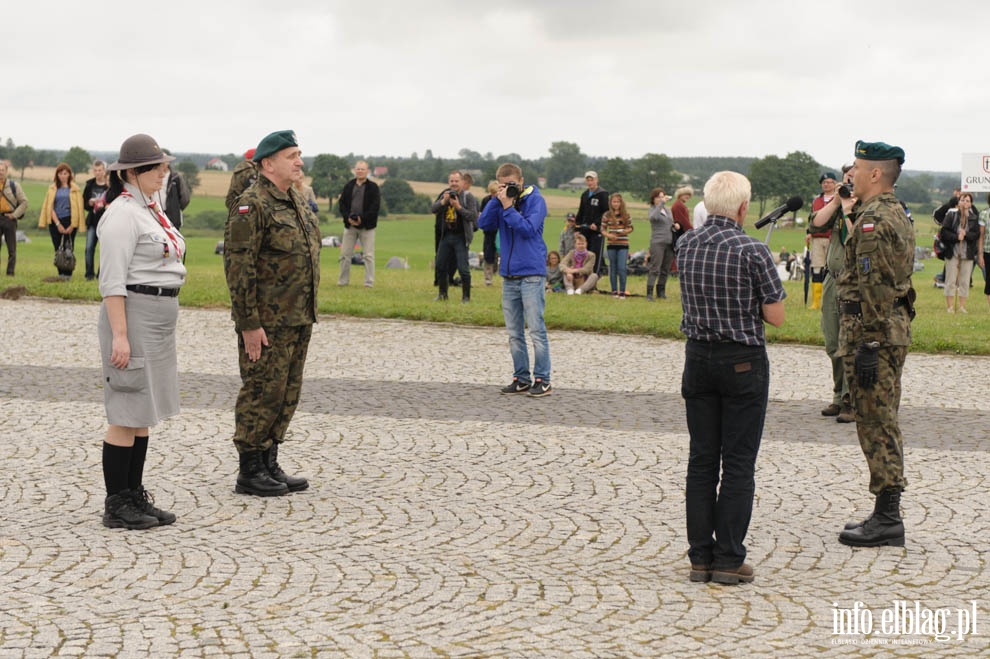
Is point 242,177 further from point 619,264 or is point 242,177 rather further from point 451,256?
point 619,264

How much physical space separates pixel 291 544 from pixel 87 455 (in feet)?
8.81

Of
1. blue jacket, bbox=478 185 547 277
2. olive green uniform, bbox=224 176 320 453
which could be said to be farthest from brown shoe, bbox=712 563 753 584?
blue jacket, bbox=478 185 547 277

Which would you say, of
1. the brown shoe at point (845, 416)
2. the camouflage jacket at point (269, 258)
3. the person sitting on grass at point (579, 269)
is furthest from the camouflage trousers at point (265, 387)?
the person sitting on grass at point (579, 269)

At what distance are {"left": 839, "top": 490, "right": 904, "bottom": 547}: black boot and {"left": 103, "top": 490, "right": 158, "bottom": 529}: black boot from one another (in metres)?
3.74

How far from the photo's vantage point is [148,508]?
6734 millimetres

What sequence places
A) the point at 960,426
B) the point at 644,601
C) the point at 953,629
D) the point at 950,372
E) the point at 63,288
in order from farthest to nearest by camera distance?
the point at 63,288 → the point at 950,372 → the point at 960,426 → the point at 644,601 → the point at 953,629

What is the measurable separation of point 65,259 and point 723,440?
1618cm

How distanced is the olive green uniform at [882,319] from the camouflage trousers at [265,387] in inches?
126

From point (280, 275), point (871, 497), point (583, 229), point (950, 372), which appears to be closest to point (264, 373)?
point (280, 275)

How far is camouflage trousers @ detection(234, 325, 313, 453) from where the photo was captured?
7.38 m

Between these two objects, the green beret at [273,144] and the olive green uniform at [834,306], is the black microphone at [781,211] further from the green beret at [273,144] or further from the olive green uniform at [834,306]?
the green beret at [273,144]

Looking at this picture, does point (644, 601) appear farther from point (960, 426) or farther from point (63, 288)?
point (63, 288)

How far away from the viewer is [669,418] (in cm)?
1003

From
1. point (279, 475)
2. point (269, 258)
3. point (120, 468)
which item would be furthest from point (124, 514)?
point (269, 258)
